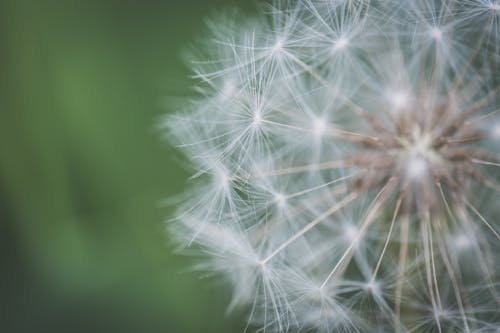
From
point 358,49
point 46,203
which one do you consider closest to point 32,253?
point 46,203

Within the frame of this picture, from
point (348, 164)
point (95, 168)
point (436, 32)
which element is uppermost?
point (95, 168)

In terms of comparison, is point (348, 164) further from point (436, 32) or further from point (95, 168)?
point (95, 168)

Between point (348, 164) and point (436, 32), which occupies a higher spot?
point (436, 32)

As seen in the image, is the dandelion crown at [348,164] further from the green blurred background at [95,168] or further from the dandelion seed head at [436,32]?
the green blurred background at [95,168]

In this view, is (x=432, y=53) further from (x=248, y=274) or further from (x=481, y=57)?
(x=248, y=274)

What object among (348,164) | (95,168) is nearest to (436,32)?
(348,164)

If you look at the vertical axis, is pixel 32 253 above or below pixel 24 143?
below

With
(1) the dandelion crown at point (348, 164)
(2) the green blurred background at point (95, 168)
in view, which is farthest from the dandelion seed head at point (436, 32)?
(2) the green blurred background at point (95, 168)
